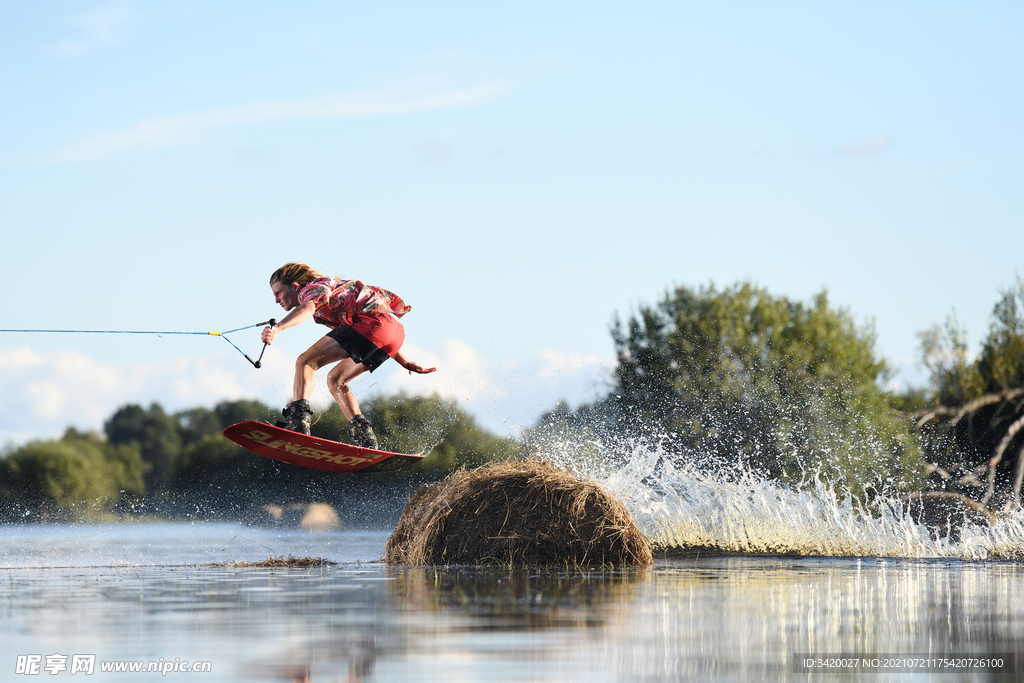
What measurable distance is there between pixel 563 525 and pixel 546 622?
648 cm

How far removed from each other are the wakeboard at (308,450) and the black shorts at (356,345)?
1.04m

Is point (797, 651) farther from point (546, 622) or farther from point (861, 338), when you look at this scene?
point (861, 338)

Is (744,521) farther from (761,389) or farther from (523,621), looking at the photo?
(761,389)

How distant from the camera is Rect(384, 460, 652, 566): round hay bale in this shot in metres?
14.3

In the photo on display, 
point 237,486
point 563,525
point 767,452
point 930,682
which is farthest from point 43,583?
point 237,486

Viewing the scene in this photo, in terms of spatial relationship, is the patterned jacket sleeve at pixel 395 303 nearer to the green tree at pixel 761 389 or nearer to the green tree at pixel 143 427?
the green tree at pixel 761 389

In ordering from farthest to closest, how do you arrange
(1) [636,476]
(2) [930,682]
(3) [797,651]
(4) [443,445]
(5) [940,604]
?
(4) [443,445] → (1) [636,476] → (5) [940,604] → (3) [797,651] → (2) [930,682]

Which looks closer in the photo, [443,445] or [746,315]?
[443,445]

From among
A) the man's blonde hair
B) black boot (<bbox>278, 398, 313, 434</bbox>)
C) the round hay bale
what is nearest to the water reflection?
the round hay bale

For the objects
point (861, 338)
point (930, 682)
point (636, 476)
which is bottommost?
point (930, 682)

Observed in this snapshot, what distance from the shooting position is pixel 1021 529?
55.3 feet

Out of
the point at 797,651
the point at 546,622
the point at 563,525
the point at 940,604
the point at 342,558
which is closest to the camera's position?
the point at 797,651

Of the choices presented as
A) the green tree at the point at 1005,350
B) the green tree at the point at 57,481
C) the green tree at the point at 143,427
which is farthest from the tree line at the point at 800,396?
the green tree at the point at 143,427

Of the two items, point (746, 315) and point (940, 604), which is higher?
point (746, 315)
